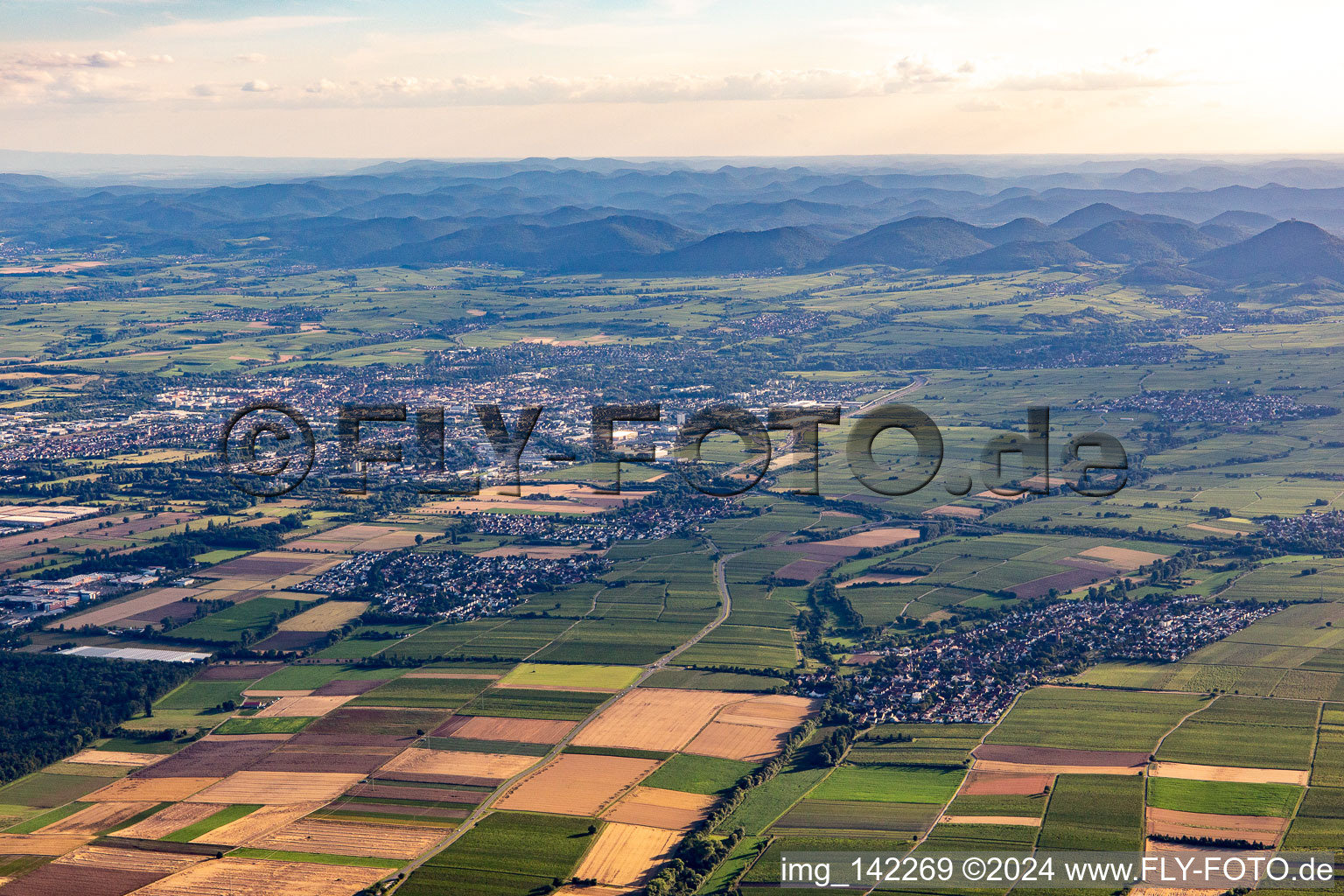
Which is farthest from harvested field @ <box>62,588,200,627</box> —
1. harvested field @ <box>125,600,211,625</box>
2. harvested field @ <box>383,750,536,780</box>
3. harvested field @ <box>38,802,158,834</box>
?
harvested field @ <box>383,750,536,780</box>

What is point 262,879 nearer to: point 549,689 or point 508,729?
point 508,729

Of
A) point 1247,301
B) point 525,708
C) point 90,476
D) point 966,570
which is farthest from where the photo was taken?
point 1247,301

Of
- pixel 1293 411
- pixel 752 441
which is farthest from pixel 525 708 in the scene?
pixel 1293 411

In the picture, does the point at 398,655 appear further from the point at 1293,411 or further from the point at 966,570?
the point at 1293,411

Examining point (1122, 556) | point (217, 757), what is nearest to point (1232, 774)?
point (1122, 556)

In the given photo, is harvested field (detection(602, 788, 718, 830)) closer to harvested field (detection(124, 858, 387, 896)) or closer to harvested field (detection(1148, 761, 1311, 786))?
harvested field (detection(124, 858, 387, 896))

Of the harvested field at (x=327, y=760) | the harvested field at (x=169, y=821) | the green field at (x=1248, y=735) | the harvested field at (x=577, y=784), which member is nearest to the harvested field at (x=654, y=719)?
the harvested field at (x=577, y=784)

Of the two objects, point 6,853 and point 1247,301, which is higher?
point 1247,301
